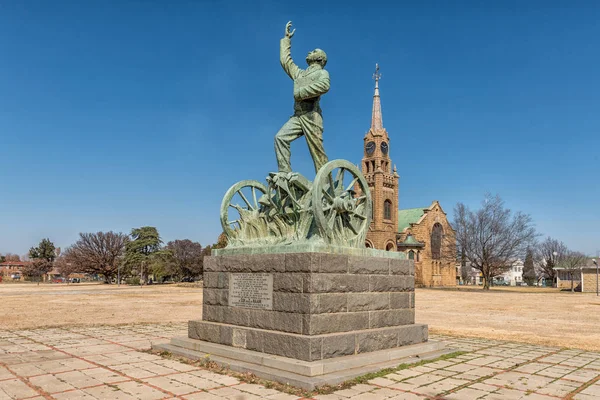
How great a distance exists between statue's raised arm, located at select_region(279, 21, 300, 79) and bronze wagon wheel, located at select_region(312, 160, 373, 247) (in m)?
1.95

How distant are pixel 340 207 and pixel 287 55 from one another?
3021 mm

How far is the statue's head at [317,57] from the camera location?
26.9 feet

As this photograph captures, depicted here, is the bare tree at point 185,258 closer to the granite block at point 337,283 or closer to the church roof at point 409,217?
the church roof at point 409,217

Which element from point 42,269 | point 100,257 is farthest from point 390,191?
point 42,269

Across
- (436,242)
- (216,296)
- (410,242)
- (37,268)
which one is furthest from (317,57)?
(37,268)

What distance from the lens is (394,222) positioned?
208ft

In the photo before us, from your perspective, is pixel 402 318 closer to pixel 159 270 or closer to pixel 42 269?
pixel 159 270

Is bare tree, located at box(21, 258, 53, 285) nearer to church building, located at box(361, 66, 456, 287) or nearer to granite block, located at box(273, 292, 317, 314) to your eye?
church building, located at box(361, 66, 456, 287)

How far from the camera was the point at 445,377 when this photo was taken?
20.7 ft

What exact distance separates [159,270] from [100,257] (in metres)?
10.5

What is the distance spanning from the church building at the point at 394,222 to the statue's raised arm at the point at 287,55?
161ft

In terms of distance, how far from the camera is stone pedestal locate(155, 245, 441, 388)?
643 cm

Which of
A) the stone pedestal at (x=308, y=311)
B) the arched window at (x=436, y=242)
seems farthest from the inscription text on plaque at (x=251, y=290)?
the arched window at (x=436, y=242)

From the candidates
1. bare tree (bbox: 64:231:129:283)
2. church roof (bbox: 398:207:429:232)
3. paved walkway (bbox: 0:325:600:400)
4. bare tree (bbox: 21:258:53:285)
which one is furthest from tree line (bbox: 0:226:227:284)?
paved walkway (bbox: 0:325:600:400)
